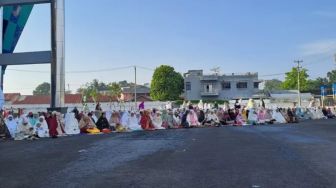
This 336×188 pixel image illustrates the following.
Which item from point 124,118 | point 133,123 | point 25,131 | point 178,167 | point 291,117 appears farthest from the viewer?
point 291,117

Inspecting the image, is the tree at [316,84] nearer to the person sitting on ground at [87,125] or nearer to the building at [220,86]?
the building at [220,86]

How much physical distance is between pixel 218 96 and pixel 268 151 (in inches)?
2994

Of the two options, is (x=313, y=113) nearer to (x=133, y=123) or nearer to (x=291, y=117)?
(x=291, y=117)

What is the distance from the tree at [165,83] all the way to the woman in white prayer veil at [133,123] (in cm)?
5408

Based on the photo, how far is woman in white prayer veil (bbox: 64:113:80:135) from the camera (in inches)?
1071

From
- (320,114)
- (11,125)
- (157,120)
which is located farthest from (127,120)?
(320,114)

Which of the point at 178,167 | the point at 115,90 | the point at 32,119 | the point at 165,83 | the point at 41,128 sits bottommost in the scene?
the point at 178,167

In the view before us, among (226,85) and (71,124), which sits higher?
(226,85)

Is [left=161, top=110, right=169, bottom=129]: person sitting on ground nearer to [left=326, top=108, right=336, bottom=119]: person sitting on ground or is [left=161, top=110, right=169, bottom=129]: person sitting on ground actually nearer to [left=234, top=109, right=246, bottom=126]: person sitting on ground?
[left=234, top=109, right=246, bottom=126]: person sitting on ground

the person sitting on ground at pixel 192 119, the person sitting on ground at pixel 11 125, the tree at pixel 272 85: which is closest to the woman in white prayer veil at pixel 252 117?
the person sitting on ground at pixel 192 119

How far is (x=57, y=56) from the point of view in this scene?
100 feet

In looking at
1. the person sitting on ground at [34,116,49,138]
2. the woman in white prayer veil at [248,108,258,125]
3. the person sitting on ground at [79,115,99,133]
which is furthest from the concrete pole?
the woman in white prayer veil at [248,108,258,125]

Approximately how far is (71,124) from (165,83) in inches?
2350

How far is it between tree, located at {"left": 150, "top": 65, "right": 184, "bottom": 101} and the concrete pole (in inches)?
2173
